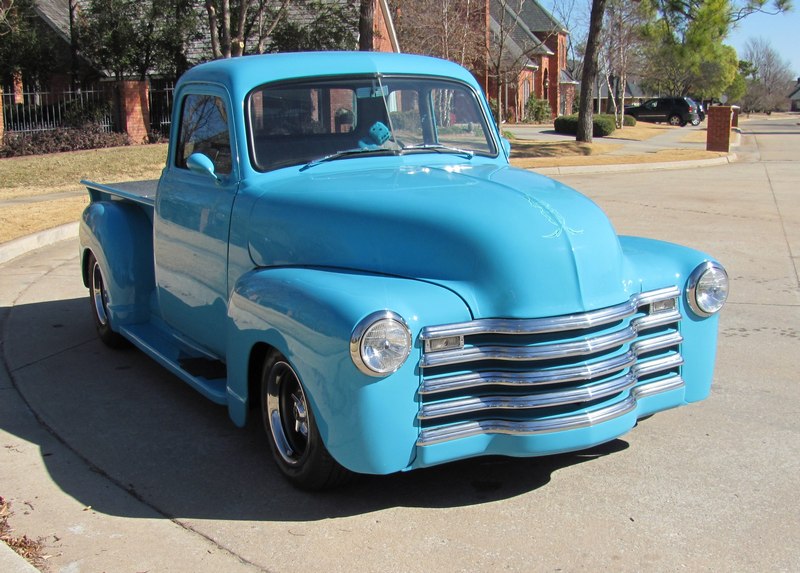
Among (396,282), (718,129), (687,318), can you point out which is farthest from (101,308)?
(718,129)

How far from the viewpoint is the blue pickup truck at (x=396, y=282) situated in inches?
145

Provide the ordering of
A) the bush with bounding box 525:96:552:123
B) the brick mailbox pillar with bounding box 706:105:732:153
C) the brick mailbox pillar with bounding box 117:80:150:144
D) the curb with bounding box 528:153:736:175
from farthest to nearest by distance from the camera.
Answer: the bush with bounding box 525:96:552:123 → the brick mailbox pillar with bounding box 706:105:732:153 → the brick mailbox pillar with bounding box 117:80:150:144 → the curb with bounding box 528:153:736:175

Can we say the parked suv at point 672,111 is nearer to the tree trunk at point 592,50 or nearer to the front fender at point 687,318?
the tree trunk at point 592,50

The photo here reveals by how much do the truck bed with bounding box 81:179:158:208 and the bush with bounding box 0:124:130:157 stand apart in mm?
16678

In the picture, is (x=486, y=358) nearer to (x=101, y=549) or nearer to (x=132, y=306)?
(x=101, y=549)

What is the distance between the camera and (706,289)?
14.5ft

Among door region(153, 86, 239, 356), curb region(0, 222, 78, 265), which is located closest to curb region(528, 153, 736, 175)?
curb region(0, 222, 78, 265)

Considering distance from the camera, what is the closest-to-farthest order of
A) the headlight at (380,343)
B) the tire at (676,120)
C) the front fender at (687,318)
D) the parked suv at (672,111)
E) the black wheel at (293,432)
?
the headlight at (380,343) < the black wheel at (293,432) < the front fender at (687,318) < the parked suv at (672,111) < the tire at (676,120)

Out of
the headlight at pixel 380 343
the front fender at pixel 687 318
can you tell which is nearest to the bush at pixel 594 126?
the front fender at pixel 687 318

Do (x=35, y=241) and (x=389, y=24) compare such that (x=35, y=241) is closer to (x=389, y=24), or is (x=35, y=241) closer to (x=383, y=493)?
(x=383, y=493)

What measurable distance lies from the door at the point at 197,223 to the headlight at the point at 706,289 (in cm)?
238

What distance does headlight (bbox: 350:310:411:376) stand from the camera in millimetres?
3521

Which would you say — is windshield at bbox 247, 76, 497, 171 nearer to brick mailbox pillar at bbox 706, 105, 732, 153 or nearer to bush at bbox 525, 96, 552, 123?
brick mailbox pillar at bbox 706, 105, 732, 153

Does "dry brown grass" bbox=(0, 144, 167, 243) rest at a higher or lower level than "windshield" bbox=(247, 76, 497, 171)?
lower
